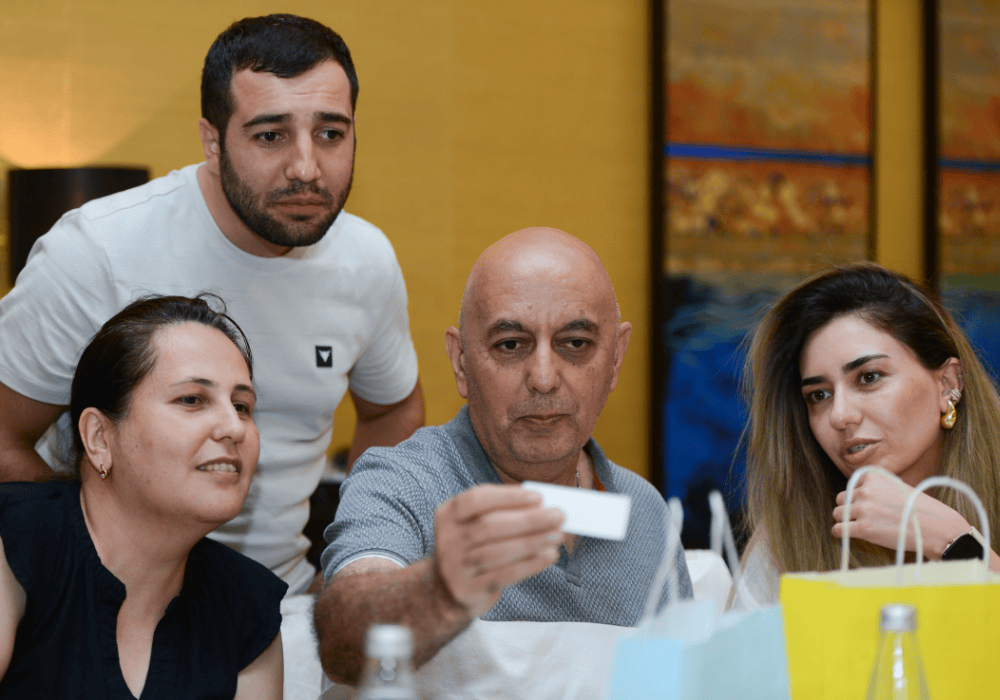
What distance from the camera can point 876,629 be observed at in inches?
37.2

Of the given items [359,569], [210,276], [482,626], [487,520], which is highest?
[210,276]

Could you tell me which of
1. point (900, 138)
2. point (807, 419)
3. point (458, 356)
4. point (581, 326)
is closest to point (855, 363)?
point (807, 419)

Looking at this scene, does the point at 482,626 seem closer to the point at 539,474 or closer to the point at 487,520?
the point at 539,474

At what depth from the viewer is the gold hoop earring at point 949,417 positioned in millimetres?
1553

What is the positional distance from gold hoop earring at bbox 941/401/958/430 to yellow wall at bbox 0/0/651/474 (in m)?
1.99

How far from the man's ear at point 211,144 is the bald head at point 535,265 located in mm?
722

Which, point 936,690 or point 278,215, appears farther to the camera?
point 278,215

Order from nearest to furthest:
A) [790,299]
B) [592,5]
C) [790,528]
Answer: [790,528] → [790,299] → [592,5]

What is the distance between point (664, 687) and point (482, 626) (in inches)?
17.6

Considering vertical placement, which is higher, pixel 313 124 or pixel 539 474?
pixel 313 124

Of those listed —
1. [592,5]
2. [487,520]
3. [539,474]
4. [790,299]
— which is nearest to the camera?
[487,520]

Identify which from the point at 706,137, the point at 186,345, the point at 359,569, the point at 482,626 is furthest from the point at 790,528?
the point at 706,137

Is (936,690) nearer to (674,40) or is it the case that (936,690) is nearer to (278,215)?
(278,215)

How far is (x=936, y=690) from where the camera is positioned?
96cm
